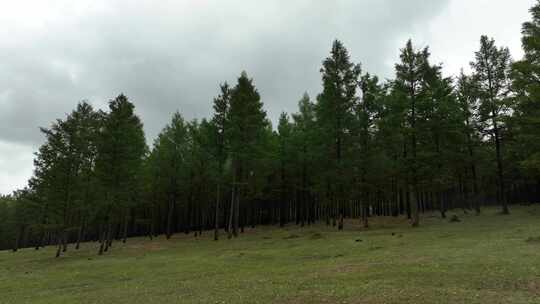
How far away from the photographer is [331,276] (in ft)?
42.9

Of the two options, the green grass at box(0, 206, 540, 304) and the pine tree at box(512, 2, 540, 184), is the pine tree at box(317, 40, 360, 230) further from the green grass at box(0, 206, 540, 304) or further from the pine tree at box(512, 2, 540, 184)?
the pine tree at box(512, 2, 540, 184)

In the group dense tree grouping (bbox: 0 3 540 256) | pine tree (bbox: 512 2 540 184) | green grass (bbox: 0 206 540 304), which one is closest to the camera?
green grass (bbox: 0 206 540 304)

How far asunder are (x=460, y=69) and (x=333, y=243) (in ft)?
108

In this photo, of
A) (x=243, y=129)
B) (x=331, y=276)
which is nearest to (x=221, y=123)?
(x=243, y=129)

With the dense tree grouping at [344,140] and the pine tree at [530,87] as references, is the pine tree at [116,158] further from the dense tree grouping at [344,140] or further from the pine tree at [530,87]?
the pine tree at [530,87]

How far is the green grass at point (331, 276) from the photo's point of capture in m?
10.0

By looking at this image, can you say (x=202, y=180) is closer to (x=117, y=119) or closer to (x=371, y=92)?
(x=117, y=119)

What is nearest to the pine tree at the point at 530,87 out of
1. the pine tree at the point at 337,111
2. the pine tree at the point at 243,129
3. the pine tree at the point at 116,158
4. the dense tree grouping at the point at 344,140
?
the dense tree grouping at the point at 344,140

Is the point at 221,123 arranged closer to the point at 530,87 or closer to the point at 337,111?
the point at 337,111

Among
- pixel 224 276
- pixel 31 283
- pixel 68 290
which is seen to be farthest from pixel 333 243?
pixel 31 283

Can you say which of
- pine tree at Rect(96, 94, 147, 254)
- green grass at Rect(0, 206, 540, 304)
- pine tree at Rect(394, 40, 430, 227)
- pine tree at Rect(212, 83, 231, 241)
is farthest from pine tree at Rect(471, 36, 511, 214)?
pine tree at Rect(96, 94, 147, 254)

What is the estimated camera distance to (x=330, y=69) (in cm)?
3441

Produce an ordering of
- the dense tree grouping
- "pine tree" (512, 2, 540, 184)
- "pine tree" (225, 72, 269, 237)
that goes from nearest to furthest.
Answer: "pine tree" (512, 2, 540, 184) → the dense tree grouping → "pine tree" (225, 72, 269, 237)

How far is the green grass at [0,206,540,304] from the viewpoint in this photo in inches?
394
